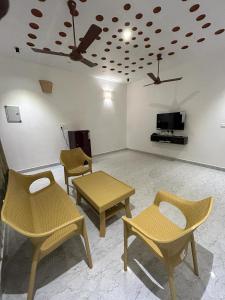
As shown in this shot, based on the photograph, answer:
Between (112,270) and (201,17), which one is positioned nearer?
(112,270)

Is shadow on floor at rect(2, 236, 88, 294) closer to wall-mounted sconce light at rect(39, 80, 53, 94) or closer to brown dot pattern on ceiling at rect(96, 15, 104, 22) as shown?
brown dot pattern on ceiling at rect(96, 15, 104, 22)

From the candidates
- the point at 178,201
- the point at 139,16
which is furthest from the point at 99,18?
the point at 178,201

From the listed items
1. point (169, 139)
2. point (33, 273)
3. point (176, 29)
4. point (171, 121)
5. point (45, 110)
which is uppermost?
point (176, 29)

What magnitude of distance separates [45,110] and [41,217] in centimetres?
315

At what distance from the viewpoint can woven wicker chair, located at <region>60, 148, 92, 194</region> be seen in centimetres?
260

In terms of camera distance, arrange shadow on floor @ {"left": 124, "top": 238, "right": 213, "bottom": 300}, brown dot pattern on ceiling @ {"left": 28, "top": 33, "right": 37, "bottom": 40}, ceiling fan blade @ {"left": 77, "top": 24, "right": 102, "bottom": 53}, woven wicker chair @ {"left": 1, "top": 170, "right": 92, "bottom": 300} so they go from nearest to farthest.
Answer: woven wicker chair @ {"left": 1, "top": 170, "right": 92, "bottom": 300} → shadow on floor @ {"left": 124, "top": 238, "right": 213, "bottom": 300} → ceiling fan blade @ {"left": 77, "top": 24, "right": 102, "bottom": 53} → brown dot pattern on ceiling @ {"left": 28, "top": 33, "right": 37, "bottom": 40}

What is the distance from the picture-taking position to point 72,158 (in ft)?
9.47

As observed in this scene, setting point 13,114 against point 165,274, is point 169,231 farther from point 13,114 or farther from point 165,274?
point 13,114

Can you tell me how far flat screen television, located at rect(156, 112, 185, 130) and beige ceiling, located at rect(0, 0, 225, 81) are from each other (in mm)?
1409

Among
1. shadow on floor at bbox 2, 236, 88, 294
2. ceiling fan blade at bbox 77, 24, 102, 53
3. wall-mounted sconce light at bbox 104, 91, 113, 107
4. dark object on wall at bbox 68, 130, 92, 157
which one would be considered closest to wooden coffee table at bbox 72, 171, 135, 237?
shadow on floor at bbox 2, 236, 88, 294

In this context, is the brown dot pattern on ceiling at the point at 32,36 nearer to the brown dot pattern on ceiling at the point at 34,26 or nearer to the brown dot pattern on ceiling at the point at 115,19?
the brown dot pattern on ceiling at the point at 34,26

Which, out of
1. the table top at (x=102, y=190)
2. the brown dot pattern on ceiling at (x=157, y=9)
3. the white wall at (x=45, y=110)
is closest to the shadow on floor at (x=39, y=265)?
the table top at (x=102, y=190)

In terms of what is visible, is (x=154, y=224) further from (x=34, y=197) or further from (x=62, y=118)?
(x=62, y=118)

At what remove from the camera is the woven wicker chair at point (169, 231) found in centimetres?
87
